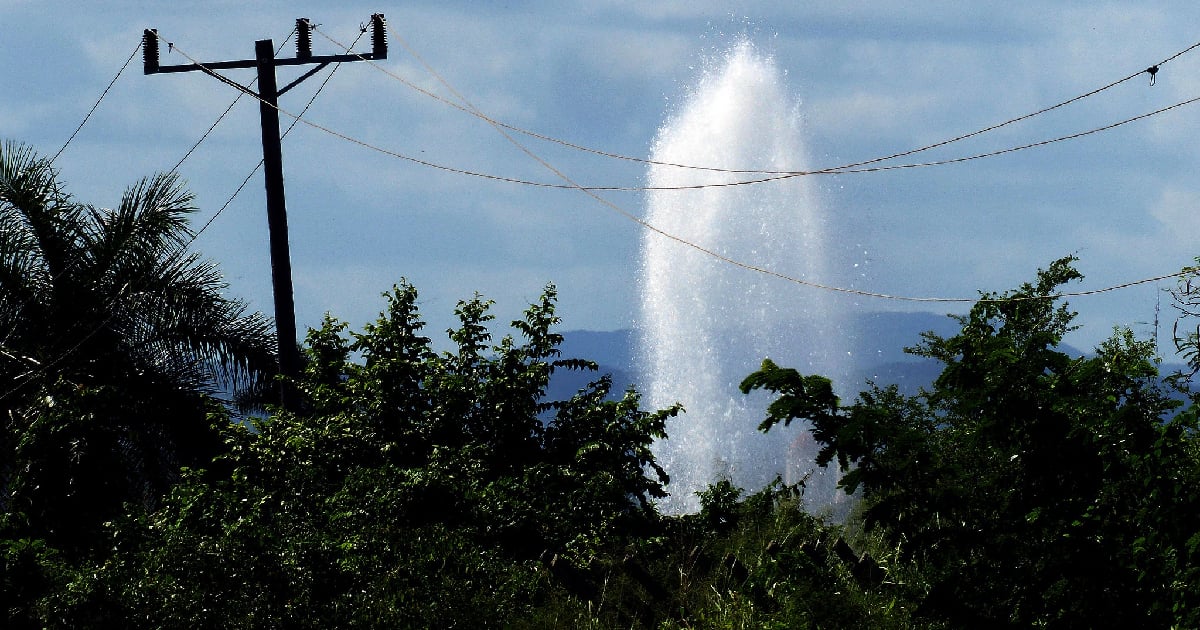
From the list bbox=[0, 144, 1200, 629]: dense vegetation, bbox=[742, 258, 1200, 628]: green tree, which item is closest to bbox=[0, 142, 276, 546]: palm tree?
bbox=[0, 144, 1200, 629]: dense vegetation

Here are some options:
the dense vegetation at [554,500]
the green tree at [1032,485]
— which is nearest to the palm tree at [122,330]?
the dense vegetation at [554,500]

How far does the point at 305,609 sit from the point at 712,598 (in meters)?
3.68

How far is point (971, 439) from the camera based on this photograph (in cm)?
1183

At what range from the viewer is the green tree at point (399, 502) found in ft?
39.3

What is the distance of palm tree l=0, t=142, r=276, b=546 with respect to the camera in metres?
22.2

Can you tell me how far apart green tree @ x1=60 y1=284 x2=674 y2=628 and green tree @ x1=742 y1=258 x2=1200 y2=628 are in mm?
3188

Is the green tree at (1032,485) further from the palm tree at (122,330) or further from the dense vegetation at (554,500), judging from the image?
the palm tree at (122,330)

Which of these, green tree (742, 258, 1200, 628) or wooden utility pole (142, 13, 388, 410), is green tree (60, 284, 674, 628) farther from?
green tree (742, 258, 1200, 628)

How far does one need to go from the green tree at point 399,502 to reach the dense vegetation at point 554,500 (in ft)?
0.12

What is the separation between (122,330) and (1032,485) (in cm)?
1597

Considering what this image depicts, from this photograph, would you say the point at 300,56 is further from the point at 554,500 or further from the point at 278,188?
the point at 554,500

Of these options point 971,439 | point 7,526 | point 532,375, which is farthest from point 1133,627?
point 7,526

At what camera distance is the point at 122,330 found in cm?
2273

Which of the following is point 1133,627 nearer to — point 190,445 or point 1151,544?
point 1151,544
